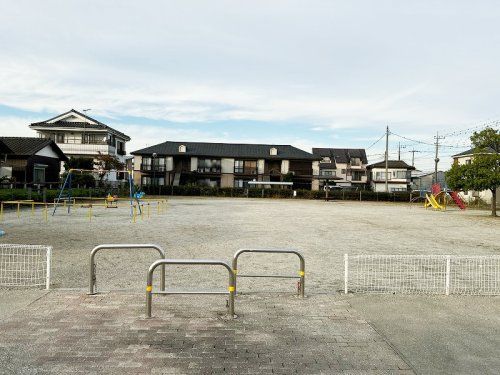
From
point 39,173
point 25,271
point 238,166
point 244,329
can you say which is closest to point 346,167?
point 238,166

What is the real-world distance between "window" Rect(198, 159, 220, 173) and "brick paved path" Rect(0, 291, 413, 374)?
45.5 m

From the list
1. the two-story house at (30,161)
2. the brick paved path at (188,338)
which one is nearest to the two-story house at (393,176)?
the two-story house at (30,161)

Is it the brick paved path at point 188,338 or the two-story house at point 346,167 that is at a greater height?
the two-story house at point 346,167

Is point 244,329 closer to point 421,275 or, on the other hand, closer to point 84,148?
point 421,275

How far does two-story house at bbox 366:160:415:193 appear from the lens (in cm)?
6225

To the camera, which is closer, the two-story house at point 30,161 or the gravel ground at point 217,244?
the gravel ground at point 217,244

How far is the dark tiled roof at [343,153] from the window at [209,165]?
24.1m

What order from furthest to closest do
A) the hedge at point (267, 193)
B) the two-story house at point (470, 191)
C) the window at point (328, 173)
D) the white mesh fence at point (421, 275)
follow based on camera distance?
the window at point (328, 173), the hedge at point (267, 193), the two-story house at point (470, 191), the white mesh fence at point (421, 275)

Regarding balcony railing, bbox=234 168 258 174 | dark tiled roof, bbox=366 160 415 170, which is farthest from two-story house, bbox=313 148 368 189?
balcony railing, bbox=234 168 258 174

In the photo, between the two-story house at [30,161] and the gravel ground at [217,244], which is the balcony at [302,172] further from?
the gravel ground at [217,244]

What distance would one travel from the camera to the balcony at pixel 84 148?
43406 mm

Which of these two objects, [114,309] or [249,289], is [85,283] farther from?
[249,289]

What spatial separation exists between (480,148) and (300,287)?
75.7ft

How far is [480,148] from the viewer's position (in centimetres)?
2361
